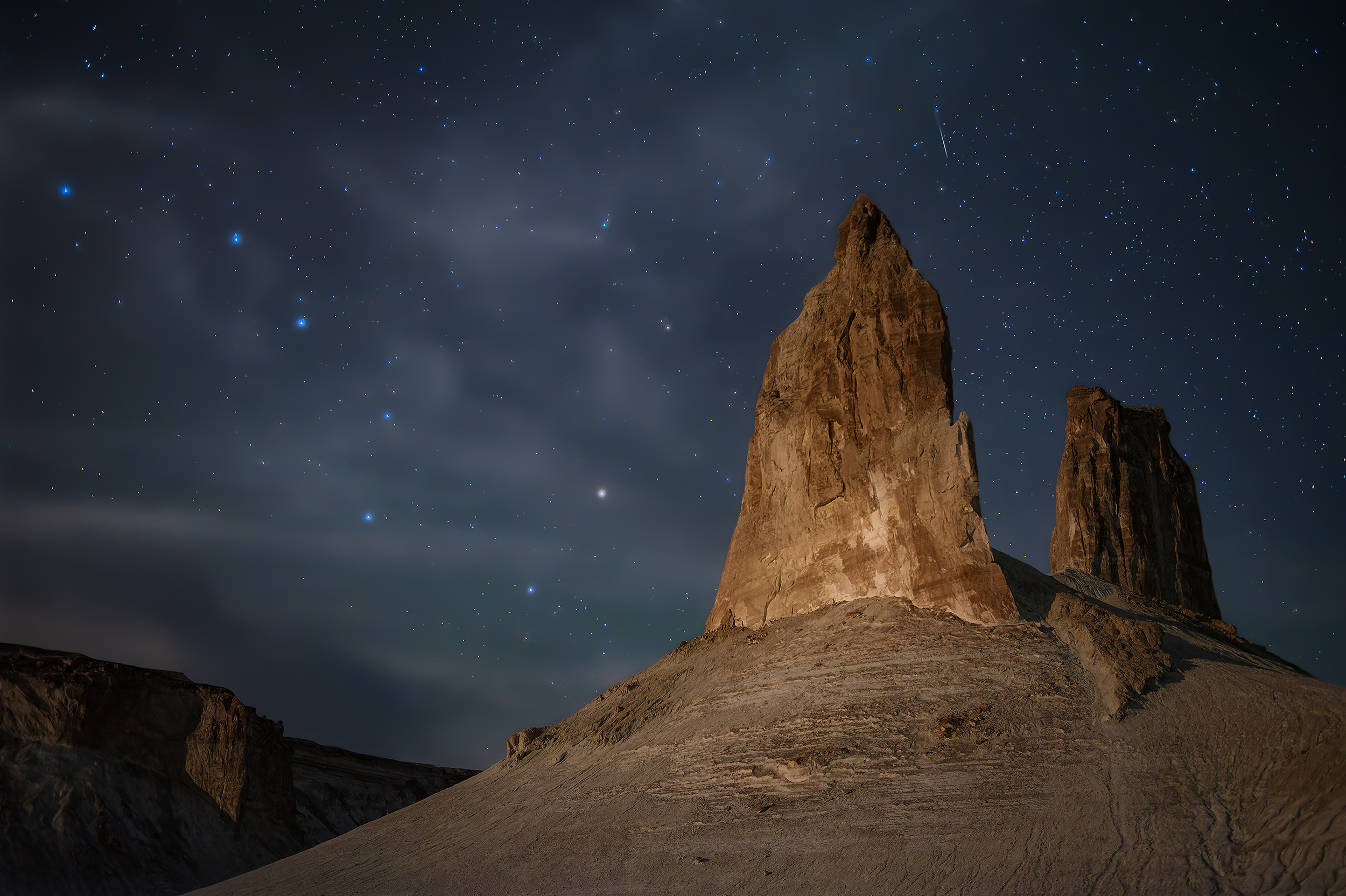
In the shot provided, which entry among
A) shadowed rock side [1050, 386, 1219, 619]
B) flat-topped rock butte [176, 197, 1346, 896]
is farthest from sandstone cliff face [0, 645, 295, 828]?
shadowed rock side [1050, 386, 1219, 619]

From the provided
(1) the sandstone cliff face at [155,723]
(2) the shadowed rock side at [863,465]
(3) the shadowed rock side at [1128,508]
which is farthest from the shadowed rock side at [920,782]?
(3) the shadowed rock side at [1128,508]

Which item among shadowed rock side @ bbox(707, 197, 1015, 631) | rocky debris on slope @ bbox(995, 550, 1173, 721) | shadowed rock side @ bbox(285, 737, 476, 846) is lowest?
shadowed rock side @ bbox(285, 737, 476, 846)

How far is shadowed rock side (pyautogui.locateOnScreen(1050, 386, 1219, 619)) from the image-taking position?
126ft

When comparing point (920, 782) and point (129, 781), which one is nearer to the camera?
point (920, 782)

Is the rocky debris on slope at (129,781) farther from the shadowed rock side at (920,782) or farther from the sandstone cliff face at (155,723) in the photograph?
the shadowed rock side at (920,782)

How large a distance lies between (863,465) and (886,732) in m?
9.33

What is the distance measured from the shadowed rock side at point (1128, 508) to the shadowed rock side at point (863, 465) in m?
19.8

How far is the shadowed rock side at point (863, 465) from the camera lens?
68.7ft

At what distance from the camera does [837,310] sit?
2705 centimetres

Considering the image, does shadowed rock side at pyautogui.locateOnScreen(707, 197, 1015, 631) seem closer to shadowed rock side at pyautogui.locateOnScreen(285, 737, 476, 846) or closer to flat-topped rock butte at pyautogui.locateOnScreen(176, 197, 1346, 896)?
flat-topped rock butte at pyautogui.locateOnScreen(176, 197, 1346, 896)

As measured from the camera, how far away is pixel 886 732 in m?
16.6

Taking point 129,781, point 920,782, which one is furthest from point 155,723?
point 920,782

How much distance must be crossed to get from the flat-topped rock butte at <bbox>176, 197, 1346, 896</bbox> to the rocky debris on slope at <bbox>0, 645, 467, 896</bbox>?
12.8m

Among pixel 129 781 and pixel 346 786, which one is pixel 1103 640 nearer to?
pixel 129 781
